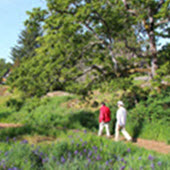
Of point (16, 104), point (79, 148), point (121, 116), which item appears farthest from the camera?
point (16, 104)

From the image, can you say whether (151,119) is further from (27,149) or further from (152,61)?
(27,149)

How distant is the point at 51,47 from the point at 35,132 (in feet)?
14.1

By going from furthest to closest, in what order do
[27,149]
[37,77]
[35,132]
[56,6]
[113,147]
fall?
[56,6], [37,77], [35,132], [113,147], [27,149]

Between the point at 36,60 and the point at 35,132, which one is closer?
the point at 35,132

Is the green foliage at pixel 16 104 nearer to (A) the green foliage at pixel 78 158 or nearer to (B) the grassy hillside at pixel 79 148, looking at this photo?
(B) the grassy hillside at pixel 79 148

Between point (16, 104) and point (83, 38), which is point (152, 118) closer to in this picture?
point (83, 38)

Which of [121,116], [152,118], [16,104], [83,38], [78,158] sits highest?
[83,38]

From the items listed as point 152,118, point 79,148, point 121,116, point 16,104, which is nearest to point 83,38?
point 121,116

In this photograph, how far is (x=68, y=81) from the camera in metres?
10.5

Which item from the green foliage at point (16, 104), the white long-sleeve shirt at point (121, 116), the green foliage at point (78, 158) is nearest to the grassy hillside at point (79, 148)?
the green foliage at point (78, 158)

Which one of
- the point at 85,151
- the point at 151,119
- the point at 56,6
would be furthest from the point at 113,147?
the point at 56,6

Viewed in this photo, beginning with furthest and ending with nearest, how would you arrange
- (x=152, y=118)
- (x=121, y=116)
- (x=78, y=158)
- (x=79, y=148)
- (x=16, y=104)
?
1. (x=16, y=104)
2. (x=152, y=118)
3. (x=121, y=116)
4. (x=79, y=148)
5. (x=78, y=158)

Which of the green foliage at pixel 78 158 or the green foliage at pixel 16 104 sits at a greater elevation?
the green foliage at pixel 16 104

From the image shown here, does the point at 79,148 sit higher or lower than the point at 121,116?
lower
